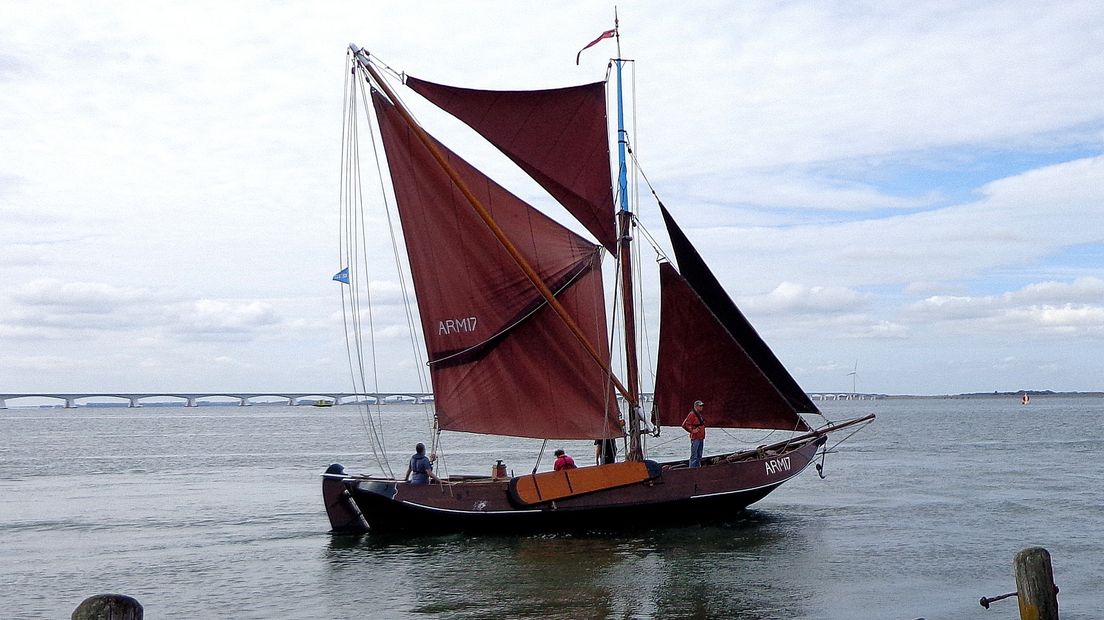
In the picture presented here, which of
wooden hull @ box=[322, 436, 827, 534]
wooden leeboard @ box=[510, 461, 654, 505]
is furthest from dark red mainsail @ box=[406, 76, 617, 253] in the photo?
wooden hull @ box=[322, 436, 827, 534]

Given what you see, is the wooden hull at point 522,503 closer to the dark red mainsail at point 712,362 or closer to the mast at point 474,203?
the dark red mainsail at point 712,362

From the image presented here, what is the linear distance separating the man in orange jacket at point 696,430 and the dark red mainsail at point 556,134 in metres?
4.77

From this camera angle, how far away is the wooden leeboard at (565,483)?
26188 millimetres

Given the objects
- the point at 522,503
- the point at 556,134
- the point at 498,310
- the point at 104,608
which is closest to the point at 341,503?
the point at 522,503

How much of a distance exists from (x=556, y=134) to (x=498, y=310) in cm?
478

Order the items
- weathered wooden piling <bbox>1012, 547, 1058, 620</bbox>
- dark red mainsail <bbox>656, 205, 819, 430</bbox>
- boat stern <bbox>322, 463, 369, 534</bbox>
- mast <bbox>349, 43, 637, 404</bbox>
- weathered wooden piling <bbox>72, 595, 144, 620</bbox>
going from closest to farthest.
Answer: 1. weathered wooden piling <bbox>72, 595, 144, 620</bbox>
2. weathered wooden piling <bbox>1012, 547, 1058, 620</bbox>
3. mast <bbox>349, 43, 637, 404</bbox>
4. boat stern <bbox>322, 463, 369, 534</bbox>
5. dark red mainsail <bbox>656, 205, 819, 430</bbox>

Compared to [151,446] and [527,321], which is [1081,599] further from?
[151,446]

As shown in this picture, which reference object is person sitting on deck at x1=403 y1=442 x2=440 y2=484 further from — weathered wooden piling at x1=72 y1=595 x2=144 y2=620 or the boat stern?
weathered wooden piling at x1=72 y1=595 x2=144 y2=620

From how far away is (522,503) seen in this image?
26.3 meters

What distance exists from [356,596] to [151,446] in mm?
70886

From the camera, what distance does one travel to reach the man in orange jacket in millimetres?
27000

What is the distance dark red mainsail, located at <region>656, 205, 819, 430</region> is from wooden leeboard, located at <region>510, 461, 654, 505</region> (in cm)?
277

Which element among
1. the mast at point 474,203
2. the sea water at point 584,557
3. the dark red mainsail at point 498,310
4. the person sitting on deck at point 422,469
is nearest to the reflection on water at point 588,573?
the sea water at point 584,557

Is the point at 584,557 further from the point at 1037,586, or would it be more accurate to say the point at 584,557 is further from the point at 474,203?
the point at 1037,586
